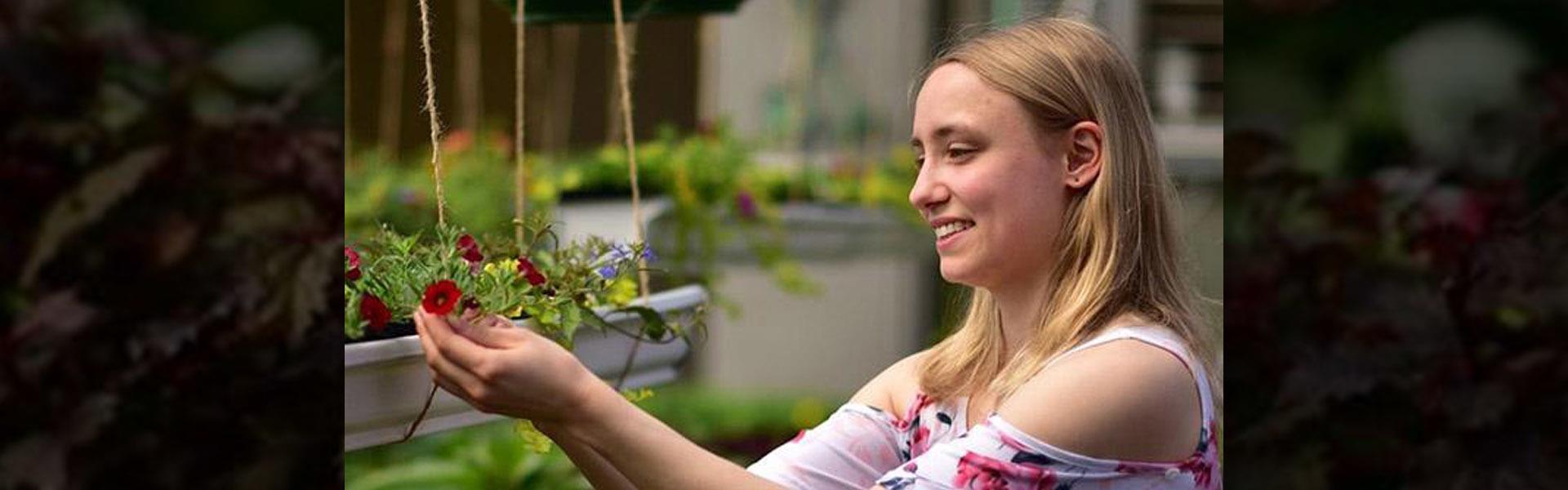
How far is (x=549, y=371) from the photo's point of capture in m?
1.27

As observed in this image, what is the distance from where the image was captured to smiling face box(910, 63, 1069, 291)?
56.2 inches

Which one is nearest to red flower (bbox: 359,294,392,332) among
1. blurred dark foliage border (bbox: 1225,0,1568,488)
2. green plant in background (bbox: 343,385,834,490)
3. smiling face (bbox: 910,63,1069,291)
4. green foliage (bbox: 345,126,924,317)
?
smiling face (bbox: 910,63,1069,291)

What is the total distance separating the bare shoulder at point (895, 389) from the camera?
1.61 meters

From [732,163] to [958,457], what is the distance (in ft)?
8.49

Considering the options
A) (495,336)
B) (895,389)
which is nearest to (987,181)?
(895,389)

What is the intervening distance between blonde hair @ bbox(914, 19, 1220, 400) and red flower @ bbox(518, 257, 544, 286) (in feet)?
1.08

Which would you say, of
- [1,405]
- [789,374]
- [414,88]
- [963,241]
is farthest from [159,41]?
[789,374]

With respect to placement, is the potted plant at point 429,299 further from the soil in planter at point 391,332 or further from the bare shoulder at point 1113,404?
the bare shoulder at point 1113,404

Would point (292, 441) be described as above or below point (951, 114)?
below

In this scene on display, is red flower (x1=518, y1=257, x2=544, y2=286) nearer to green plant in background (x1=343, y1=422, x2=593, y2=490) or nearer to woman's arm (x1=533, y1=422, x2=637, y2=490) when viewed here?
woman's arm (x1=533, y1=422, x2=637, y2=490)

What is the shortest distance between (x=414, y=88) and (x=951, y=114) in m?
4.37

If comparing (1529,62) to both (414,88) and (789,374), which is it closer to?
(414,88)

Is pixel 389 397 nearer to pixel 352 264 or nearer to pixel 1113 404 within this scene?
pixel 352 264

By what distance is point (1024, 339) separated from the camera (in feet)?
4.95
